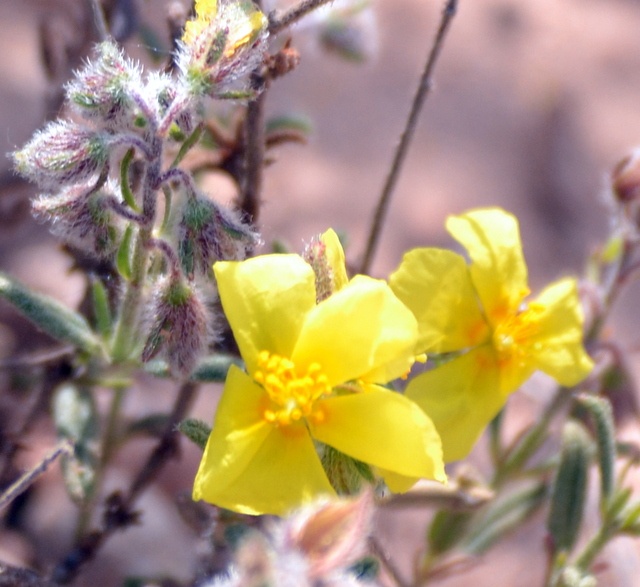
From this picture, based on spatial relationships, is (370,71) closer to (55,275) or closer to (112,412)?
(55,275)

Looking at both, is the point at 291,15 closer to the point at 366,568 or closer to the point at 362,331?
the point at 362,331

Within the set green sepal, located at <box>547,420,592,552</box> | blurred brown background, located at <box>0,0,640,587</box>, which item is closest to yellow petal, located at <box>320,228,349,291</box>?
green sepal, located at <box>547,420,592,552</box>

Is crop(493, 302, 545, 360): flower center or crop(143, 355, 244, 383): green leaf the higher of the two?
crop(493, 302, 545, 360): flower center

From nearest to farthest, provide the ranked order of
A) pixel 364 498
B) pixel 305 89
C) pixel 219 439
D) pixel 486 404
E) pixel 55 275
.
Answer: pixel 364 498
pixel 219 439
pixel 486 404
pixel 55 275
pixel 305 89

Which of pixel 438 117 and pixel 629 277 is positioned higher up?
pixel 438 117

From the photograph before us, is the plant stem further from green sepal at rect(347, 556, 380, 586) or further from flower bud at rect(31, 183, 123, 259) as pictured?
flower bud at rect(31, 183, 123, 259)

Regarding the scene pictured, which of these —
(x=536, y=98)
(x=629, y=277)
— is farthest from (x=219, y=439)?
(x=536, y=98)

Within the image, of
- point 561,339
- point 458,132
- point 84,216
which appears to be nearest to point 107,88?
point 84,216
